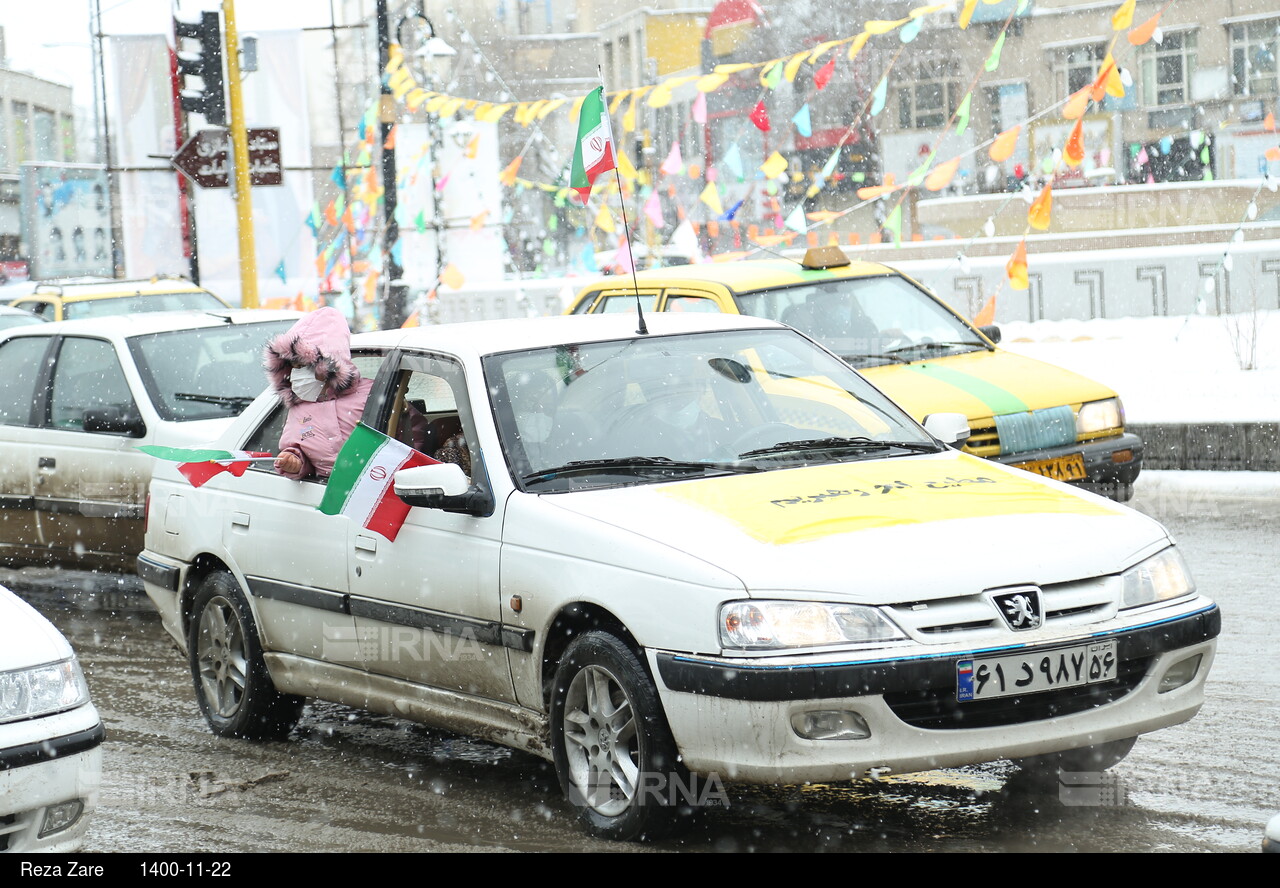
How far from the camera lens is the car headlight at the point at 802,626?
438 cm

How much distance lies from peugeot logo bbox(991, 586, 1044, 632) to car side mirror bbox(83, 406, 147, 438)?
19.0 ft

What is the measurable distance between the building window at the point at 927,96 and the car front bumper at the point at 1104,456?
4427cm

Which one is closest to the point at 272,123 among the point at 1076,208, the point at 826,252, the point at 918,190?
the point at 826,252

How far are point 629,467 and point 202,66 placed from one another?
14.1 metres

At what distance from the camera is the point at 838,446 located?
5570 millimetres

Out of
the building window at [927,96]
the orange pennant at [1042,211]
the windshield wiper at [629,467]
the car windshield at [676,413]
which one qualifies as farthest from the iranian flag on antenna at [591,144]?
the building window at [927,96]

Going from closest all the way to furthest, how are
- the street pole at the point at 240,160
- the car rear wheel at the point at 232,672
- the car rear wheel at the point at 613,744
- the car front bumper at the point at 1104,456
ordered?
the car rear wheel at the point at 613,744, the car rear wheel at the point at 232,672, the car front bumper at the point at 1104,456, the street pole at the point at 240,160

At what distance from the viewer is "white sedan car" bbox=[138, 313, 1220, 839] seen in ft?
14.4

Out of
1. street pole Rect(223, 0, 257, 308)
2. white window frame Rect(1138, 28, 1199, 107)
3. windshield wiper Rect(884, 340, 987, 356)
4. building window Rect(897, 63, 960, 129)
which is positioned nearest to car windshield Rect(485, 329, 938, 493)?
windshield wiper Rect(884, 340, 987, 356)

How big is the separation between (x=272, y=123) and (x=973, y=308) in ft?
30.7

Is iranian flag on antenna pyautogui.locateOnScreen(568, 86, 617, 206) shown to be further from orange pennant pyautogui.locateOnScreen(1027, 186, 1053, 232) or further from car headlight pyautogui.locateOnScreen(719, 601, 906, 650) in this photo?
orange pennant pyautogui.locateOnScreen(1027, 186, 1053, 232)

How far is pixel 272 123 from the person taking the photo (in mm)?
22344

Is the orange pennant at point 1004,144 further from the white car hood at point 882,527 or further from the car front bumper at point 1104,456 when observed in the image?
the white car hood at point 882,527

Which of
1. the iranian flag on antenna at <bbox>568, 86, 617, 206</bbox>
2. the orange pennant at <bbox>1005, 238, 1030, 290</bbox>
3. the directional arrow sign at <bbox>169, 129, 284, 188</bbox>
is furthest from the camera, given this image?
the directional arrow sign at <bbox>169, 129, 284, 188</bbox>
